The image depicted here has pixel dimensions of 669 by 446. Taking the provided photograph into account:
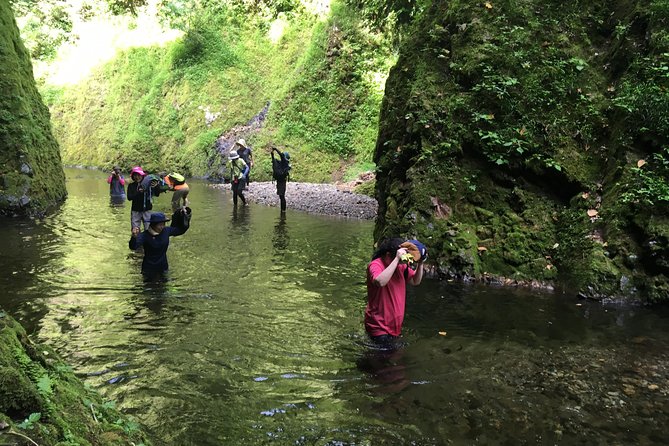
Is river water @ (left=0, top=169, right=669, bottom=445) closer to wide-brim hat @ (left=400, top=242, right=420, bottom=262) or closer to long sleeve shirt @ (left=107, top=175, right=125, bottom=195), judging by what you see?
wide-brim hat @ (left=400, top=242, right=420, bottom=262)

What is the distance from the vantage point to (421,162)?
32.7 ft

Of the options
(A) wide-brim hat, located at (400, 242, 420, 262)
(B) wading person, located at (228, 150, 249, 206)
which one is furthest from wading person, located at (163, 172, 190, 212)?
(B) wading person, located at (228, 150, 249, 206)

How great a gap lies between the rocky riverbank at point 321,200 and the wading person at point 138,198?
7484 mm

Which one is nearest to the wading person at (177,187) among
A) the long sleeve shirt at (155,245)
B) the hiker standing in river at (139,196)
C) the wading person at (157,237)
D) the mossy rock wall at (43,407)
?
the wading person at (157,237)

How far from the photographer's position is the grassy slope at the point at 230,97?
89.4 ft

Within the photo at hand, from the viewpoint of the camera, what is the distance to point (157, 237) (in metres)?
8.02

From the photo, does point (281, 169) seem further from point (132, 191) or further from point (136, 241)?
point (136, 241)

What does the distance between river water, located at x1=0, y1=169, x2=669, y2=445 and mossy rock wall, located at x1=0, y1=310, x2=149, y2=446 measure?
49.1 inches

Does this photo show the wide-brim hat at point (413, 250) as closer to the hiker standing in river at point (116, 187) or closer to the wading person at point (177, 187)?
the wading person at point (177, 187)

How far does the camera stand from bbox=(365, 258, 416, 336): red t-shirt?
17.5ft

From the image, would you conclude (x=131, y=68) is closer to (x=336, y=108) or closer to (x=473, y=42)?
(x=336, y=108)

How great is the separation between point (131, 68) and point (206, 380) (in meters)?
44.9

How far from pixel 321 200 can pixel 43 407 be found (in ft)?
55.7

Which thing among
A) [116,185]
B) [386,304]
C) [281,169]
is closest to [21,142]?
[116,185]
